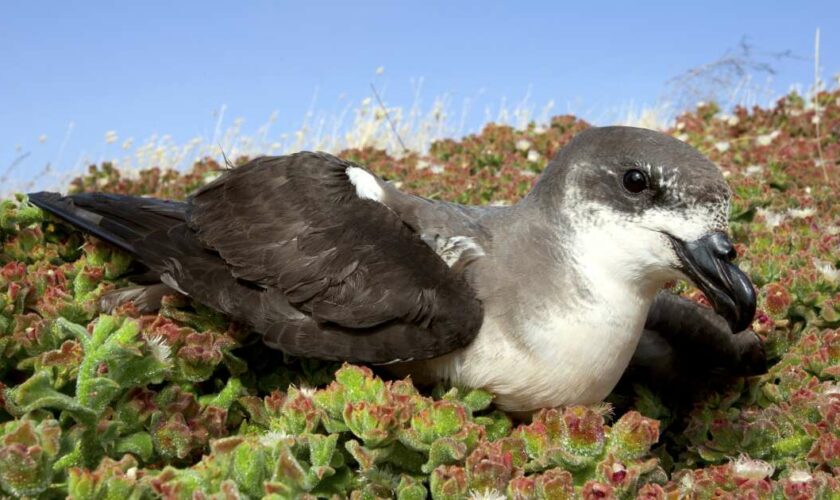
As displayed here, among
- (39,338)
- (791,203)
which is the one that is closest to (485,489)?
(39,338)

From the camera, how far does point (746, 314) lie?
2324 mm

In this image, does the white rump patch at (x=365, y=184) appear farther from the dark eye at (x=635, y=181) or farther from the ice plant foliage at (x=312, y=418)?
the dark eye at (x=635, y=181)

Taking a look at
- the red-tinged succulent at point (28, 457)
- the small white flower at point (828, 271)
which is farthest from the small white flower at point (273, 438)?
the small white flower at point (828, 271)

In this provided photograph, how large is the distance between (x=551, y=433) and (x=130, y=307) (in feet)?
4.90

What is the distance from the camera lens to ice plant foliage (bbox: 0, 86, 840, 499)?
6.04ft

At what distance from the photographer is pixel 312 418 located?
213 cm

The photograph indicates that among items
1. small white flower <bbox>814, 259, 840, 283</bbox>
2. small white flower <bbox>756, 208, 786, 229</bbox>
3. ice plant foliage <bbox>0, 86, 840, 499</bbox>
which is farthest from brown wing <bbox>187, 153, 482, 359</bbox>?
small white flower <bbox>756, 208, 786, 229</bbox>

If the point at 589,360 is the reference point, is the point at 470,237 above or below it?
above

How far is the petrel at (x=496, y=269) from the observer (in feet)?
7.82

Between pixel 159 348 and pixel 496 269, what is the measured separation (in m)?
1.02

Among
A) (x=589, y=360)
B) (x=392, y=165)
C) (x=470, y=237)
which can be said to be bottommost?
(x=589, y=360)

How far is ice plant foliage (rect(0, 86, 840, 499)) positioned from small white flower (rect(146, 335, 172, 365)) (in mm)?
12

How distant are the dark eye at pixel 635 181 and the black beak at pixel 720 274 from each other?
0.20 meters

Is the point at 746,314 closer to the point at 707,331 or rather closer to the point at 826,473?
the point at 826,473
